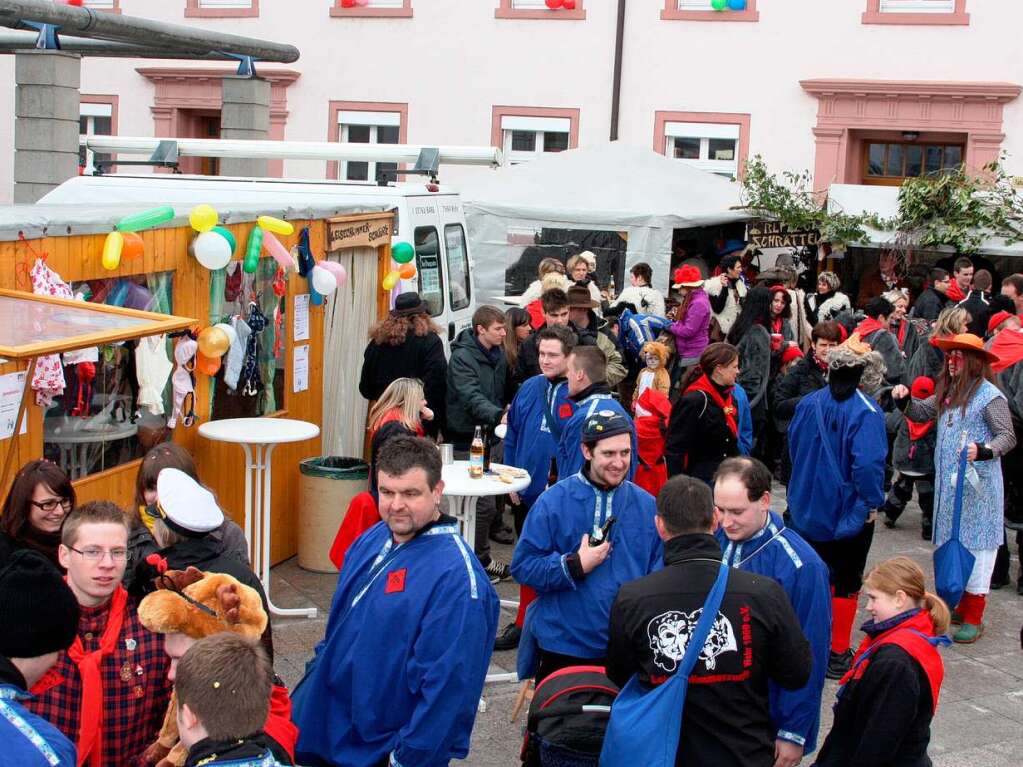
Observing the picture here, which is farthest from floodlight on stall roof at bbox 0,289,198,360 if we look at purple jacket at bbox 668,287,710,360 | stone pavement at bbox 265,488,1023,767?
purple jacket at bbox 668,287,710,360

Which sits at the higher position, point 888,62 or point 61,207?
point 888,62

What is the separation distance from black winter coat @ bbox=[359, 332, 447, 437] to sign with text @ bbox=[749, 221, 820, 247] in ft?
24.7

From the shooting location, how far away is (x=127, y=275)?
23.9 ft

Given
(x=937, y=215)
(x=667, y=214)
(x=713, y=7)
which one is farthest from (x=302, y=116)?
(x=937, y=215)

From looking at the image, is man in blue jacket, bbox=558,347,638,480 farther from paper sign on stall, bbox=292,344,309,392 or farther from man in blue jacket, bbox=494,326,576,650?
paper sign on stall, bbox=292,344,309,392

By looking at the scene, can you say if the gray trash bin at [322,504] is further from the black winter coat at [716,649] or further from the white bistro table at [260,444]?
the black winter coat at [716,649]

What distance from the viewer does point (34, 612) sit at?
11.4 feet

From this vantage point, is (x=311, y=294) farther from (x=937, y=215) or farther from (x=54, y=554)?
(x=937, y=215)

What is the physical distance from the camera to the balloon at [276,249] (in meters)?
8.54

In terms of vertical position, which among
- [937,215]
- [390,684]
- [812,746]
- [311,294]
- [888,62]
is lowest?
[812,746]

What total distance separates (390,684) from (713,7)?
17.3 meters

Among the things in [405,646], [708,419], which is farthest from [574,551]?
[708,419]

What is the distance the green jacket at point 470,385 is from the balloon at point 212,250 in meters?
2.13

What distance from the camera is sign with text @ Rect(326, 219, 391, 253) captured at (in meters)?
9.56
